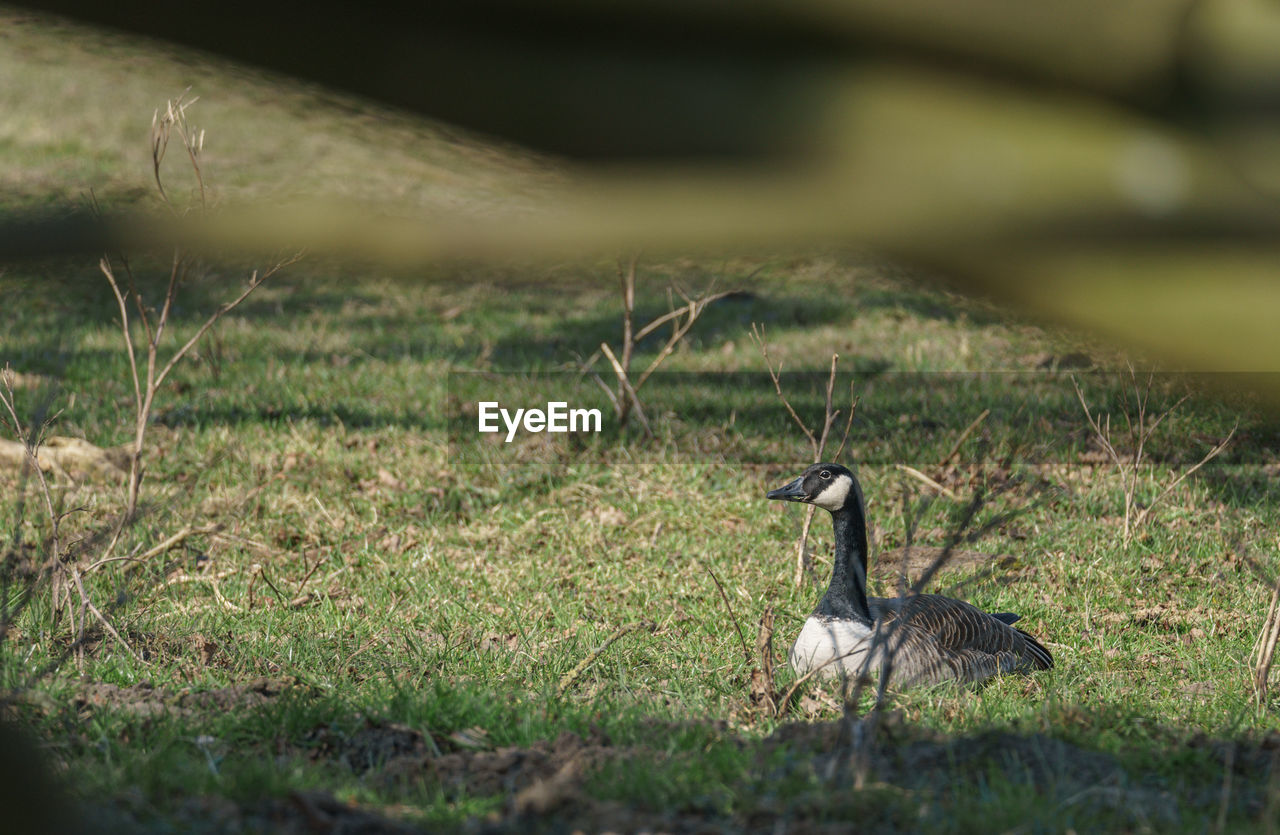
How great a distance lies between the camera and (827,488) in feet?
17.1

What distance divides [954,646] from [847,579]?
21.1 inches

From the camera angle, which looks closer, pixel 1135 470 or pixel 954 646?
pixel 954 646

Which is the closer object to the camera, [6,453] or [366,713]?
[366,713]

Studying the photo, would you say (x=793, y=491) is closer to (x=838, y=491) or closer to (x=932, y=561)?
(x=838, y=491)

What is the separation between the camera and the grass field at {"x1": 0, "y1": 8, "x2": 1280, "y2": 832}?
2.62 meters

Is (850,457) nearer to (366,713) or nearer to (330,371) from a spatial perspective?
(330,371)

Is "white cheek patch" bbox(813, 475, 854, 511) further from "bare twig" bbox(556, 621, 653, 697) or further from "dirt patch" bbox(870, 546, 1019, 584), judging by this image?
"dirt patch" bbox(870, 546, 1019, 584)

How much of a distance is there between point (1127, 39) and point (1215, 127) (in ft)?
0.21

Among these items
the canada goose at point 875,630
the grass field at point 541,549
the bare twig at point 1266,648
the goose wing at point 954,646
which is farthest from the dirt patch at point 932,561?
the bare twig at point 1266,648

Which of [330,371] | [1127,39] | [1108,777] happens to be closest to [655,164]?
[1127,39]

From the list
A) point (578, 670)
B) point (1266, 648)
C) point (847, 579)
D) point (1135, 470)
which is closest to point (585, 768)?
point (578, 670)

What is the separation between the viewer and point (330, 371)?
9.79 meters

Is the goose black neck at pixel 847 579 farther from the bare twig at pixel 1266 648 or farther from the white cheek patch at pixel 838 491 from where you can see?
the bare twig at pixel 1266 648

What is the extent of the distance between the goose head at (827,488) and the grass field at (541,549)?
24.4 inches
